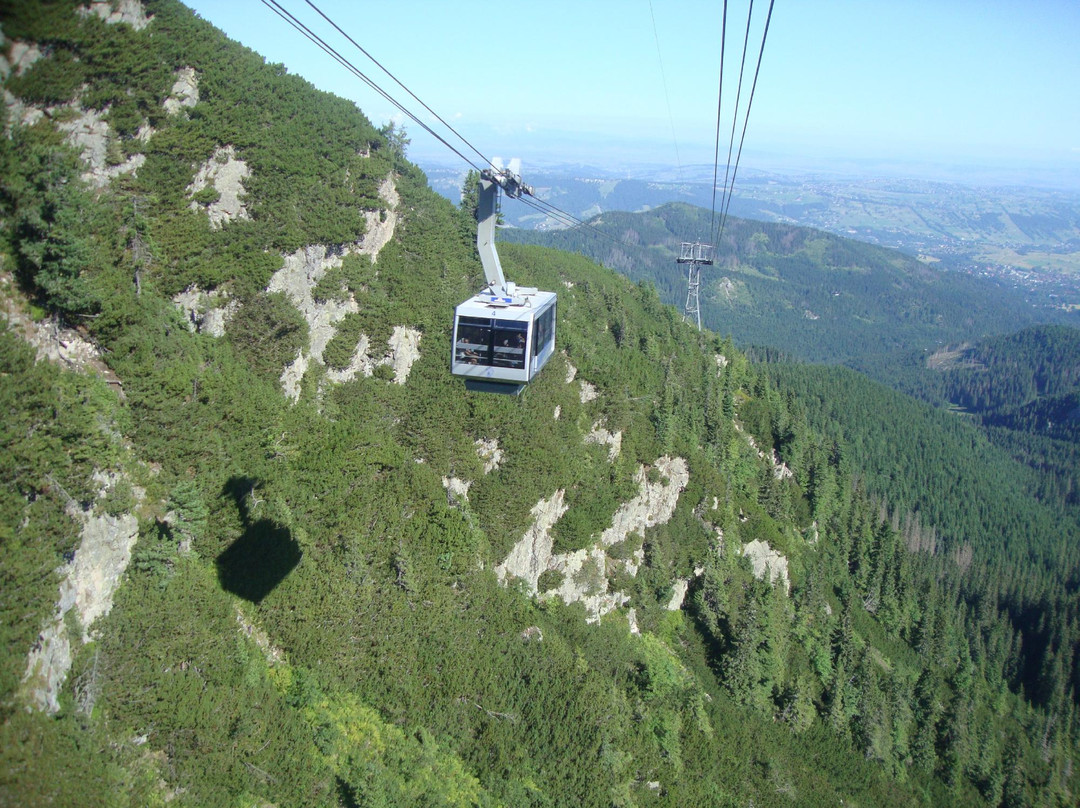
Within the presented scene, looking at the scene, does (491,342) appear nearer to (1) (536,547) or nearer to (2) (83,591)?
(2) (83,591)

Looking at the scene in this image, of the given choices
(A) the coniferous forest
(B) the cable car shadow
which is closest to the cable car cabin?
(A) the coniferous forest

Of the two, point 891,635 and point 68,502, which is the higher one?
point 68,502

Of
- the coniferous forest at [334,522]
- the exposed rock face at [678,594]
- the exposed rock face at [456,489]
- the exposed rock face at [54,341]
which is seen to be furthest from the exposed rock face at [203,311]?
the exposed rock face at [678,594]

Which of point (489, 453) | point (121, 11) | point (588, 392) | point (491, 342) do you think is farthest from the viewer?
point (588, 392)

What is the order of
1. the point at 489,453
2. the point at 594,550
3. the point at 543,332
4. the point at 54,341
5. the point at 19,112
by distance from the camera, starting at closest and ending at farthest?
the point at 543,332 < the point at 54,341 < the point at 19,112 < the point at 489,453 < the point at 594,550

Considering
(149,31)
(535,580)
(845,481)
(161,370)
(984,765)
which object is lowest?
(984,765)

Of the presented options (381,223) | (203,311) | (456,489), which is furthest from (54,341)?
(381,223)

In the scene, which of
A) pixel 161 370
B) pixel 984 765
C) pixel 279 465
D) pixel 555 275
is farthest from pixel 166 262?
pixel 984 765

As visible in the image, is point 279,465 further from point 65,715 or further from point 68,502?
point 65,715
